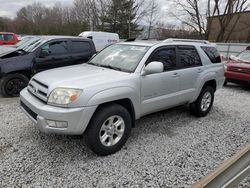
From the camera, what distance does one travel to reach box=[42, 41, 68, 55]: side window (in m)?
6.79

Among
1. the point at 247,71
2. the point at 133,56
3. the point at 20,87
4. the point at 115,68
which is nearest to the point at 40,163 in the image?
the point at 115,68

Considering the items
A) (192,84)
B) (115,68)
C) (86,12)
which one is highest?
(86,12)

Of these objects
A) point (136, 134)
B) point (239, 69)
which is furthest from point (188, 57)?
point (239, 69)

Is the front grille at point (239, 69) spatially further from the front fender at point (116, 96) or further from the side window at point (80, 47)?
the front fender at point (116, 96)

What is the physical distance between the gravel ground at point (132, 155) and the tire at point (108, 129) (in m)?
0.15

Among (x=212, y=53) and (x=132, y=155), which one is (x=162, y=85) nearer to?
(x=132, y=155)

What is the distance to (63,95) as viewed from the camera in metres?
2.93

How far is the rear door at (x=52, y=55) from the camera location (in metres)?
6.58

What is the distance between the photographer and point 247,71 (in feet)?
25.8

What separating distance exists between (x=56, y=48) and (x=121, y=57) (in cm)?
369

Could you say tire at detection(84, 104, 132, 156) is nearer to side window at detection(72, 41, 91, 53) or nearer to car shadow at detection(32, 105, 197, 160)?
car shadow at detection(32, 105, 197, 160)

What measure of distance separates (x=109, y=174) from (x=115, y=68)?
1717 millimetres

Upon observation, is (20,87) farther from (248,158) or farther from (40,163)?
(248,158)

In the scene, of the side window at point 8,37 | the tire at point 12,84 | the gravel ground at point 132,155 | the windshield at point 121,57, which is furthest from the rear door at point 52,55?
the side window at point 8,37
